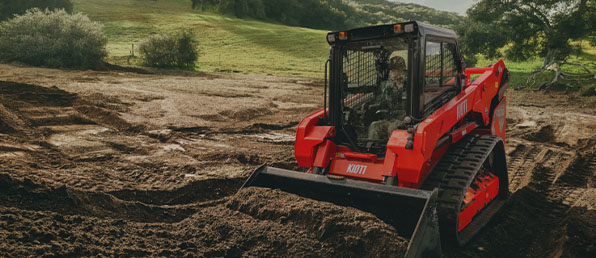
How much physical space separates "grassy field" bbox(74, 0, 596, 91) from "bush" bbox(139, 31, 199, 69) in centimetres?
107

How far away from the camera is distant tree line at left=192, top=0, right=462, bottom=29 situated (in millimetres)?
58256

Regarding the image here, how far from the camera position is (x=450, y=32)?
5004 mm

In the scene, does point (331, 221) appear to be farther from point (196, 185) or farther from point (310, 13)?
point (310, 13)

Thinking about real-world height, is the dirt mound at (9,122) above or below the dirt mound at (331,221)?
below

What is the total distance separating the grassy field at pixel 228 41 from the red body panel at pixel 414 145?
15.6 meters

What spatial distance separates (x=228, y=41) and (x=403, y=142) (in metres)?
37.5

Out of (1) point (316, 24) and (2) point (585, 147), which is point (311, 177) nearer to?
(2) point (585, 147)

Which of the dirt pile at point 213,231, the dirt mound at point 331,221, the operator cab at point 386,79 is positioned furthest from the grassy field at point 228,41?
the dirt pile at point 213,231

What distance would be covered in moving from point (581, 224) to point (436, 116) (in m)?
2.20

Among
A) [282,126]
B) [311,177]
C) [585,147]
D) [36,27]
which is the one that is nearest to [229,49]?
[36,27]

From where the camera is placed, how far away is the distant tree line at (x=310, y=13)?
58.3 m

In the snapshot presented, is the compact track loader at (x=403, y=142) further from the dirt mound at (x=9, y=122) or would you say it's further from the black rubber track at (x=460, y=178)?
the dirt mound at (x=9, y=122)

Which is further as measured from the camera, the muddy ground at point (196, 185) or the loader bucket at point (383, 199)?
the muddy ground at point (196, 185)

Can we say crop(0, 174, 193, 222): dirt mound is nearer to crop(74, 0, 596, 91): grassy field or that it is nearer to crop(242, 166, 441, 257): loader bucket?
crop(242, 166, 441, 257): loader bucket
